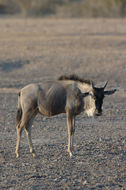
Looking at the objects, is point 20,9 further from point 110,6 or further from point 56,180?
point 56,180

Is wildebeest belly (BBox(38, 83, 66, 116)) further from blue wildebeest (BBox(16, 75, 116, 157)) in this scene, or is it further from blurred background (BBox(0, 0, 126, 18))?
blurred background (BBox(0, 0, 126, 18))

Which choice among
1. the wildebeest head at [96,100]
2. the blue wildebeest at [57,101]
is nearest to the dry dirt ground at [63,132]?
the blue wildebeest at [57,101]

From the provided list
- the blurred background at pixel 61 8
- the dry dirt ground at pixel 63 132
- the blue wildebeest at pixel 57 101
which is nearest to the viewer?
the dry dirt ground at pixel 63 132

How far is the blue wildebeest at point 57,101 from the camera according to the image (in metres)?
8.80

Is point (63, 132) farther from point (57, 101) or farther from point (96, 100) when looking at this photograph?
point (96, 100)

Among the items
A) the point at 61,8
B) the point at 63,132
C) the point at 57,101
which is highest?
the point at 57,101

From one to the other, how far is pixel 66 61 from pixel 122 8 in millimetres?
32701

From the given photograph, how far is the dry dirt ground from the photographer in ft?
25.1

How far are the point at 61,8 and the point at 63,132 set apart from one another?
4929cm

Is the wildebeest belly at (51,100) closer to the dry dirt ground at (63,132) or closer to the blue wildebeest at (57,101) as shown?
the blue wildebeest at (57,101)

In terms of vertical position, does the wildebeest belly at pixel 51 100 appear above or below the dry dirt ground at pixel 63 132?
above

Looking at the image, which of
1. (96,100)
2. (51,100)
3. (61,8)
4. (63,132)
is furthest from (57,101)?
(61,8)

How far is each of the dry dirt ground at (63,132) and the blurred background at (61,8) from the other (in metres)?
30.1

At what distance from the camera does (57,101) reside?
884 cm
